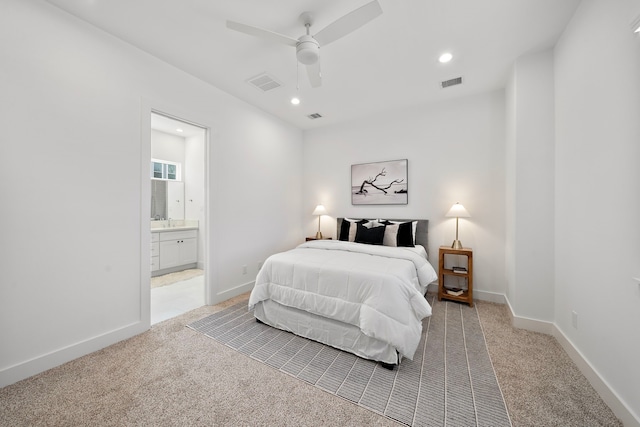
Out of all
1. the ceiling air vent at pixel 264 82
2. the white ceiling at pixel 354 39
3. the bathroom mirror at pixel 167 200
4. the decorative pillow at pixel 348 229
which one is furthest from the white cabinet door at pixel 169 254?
the ceiling air vent at pixel 264 82

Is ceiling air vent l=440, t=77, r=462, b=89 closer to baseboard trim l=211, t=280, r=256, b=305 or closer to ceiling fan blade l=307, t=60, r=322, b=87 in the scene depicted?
ceiling fan blade l=307, t=60, r=322, b=87

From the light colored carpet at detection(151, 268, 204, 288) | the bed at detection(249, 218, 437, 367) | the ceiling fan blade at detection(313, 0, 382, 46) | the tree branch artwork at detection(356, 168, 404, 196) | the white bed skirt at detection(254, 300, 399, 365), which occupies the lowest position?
the light colored carpet at detection(151, 268, 204, 288)

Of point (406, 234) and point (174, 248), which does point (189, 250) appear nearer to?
point (174, 248)

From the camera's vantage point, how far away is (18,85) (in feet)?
5.84

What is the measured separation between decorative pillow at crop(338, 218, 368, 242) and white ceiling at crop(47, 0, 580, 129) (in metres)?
1.94

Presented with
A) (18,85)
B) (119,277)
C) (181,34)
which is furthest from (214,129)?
(119,277)

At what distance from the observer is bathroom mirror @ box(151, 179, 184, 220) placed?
4943 mm

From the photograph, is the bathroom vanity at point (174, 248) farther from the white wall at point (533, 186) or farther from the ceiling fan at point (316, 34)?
the white wall at point (533, 186)

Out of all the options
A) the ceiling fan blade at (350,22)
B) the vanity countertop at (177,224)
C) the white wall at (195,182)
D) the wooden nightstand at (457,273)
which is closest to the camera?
the ceiling fan blade at (350,22)

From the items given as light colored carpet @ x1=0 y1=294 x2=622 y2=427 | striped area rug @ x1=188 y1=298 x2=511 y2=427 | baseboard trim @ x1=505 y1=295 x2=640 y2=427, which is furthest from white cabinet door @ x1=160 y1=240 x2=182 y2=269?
baseboard trim @ x1=505 y1=295 x2=640 y2=427

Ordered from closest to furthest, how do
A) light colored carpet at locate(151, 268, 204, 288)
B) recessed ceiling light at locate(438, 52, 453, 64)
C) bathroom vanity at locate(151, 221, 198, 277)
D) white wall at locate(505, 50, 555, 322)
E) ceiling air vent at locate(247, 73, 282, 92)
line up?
white wall at locate(505, 50, 555, 322), recessed ceiling light at locate(438, 52, 453, 64), ceiling air vent at locate(247, 73, 282, 92), light colored carpet at locate(151, 268, 204, 288), bathroom vanity at locate(151, 221, 198, 277)

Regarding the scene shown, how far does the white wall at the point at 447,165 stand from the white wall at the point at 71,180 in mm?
2626

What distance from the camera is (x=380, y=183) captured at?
13.5 feet

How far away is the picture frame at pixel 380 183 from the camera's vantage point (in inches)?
155
